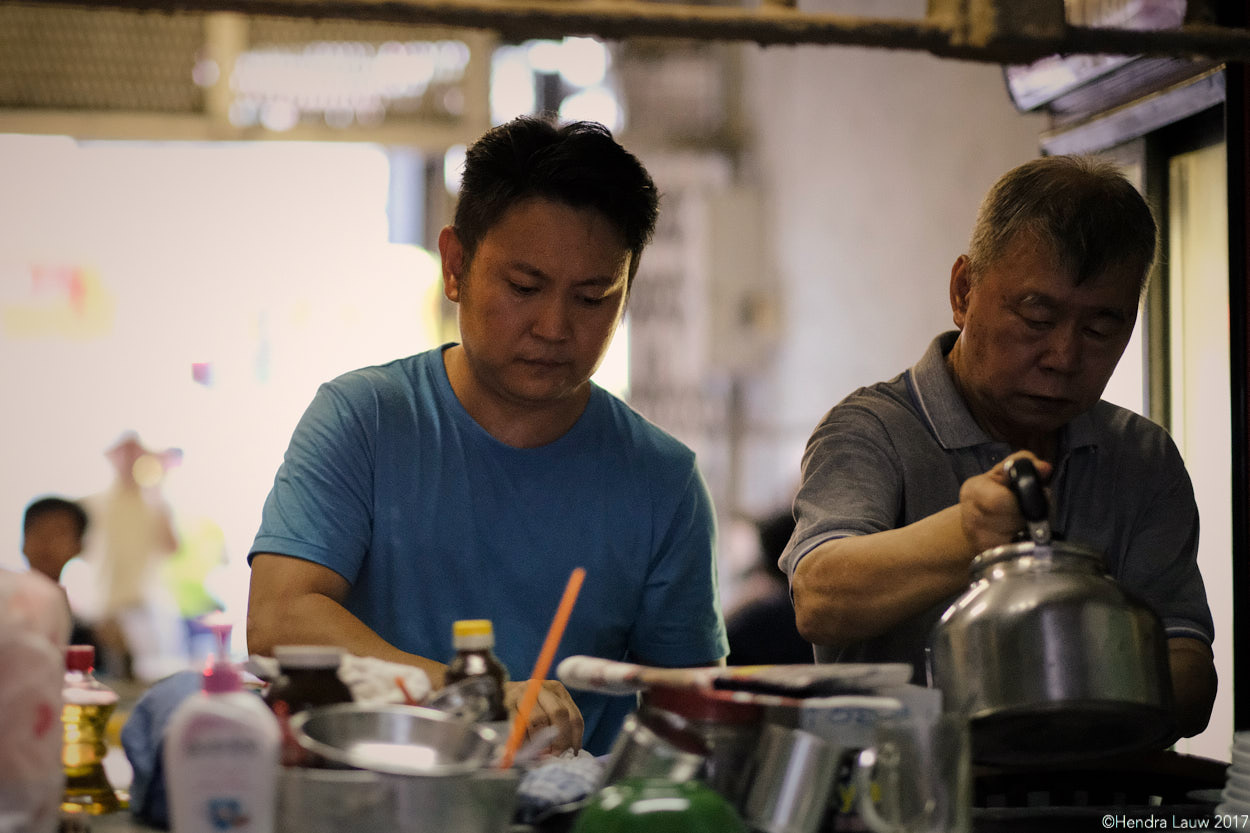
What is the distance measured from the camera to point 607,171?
1620 mm

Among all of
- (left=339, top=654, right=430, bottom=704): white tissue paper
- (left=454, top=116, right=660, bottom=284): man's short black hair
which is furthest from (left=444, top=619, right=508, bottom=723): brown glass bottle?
(left=454, top=116, right=660, bottom=284): man's short black hair

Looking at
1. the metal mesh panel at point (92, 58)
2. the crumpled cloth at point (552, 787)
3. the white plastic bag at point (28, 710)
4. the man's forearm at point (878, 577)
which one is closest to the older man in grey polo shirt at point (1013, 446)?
the man's forearm at point (878, 577)

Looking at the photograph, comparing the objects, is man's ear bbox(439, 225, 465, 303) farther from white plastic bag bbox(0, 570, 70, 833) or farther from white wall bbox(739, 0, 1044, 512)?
white wall bbox(739, 0, 1044, 512)

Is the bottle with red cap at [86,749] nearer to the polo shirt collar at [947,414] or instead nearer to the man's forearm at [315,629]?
the man's forearm at [315,629]

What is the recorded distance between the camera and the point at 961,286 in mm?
1683

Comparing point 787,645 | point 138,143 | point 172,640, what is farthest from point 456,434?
point 138,143

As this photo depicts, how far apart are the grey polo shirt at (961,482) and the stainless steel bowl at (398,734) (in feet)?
2.31

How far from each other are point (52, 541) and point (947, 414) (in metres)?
A: 3.17

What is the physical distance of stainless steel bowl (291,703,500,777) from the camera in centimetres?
92

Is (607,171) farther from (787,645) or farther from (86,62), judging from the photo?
(86,62)

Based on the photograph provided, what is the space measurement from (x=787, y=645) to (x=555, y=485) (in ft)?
4.28

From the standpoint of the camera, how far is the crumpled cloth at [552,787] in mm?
1024

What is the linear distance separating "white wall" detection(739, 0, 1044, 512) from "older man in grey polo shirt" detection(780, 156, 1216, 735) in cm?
111

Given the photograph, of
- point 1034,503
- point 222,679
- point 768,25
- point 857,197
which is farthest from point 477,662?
point 857,197
